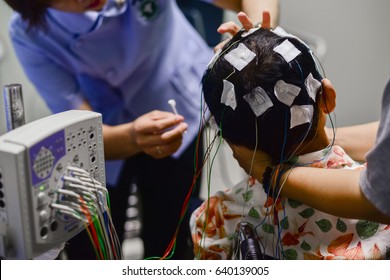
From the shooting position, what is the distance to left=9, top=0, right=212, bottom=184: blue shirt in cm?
127

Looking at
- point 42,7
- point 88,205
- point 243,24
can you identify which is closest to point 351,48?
point 243,24

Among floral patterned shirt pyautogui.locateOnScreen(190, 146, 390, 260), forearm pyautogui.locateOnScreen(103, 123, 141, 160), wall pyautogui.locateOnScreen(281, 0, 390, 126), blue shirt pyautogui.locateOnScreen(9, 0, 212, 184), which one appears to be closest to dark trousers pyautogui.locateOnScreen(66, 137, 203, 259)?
blue shirt pyautogui.locateOnScreen(9, 0, 212, 184)

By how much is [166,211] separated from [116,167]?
23 cm

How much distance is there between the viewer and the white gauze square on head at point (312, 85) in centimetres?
81

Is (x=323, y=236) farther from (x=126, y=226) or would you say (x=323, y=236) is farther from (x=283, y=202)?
(x=126, y=226)

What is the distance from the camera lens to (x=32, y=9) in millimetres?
1183

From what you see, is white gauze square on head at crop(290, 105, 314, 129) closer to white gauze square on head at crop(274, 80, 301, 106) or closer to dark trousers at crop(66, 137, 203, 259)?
white gauze square on head at crop(274, 80, 301, 106)

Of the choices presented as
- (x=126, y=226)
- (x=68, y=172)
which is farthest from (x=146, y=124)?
(x=126, y=226)

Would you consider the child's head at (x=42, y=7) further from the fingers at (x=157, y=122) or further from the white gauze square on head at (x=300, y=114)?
the white gauze square on head at (x=300, y=114)

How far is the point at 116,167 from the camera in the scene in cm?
151

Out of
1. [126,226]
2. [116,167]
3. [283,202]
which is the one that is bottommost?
[126,226]

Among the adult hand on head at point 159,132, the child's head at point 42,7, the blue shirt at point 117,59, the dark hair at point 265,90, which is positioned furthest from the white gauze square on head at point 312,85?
the child's head at point 42,7

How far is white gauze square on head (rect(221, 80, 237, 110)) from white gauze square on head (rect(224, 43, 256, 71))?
33 mm

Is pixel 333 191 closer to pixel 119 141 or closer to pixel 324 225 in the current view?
pixel 324 225
